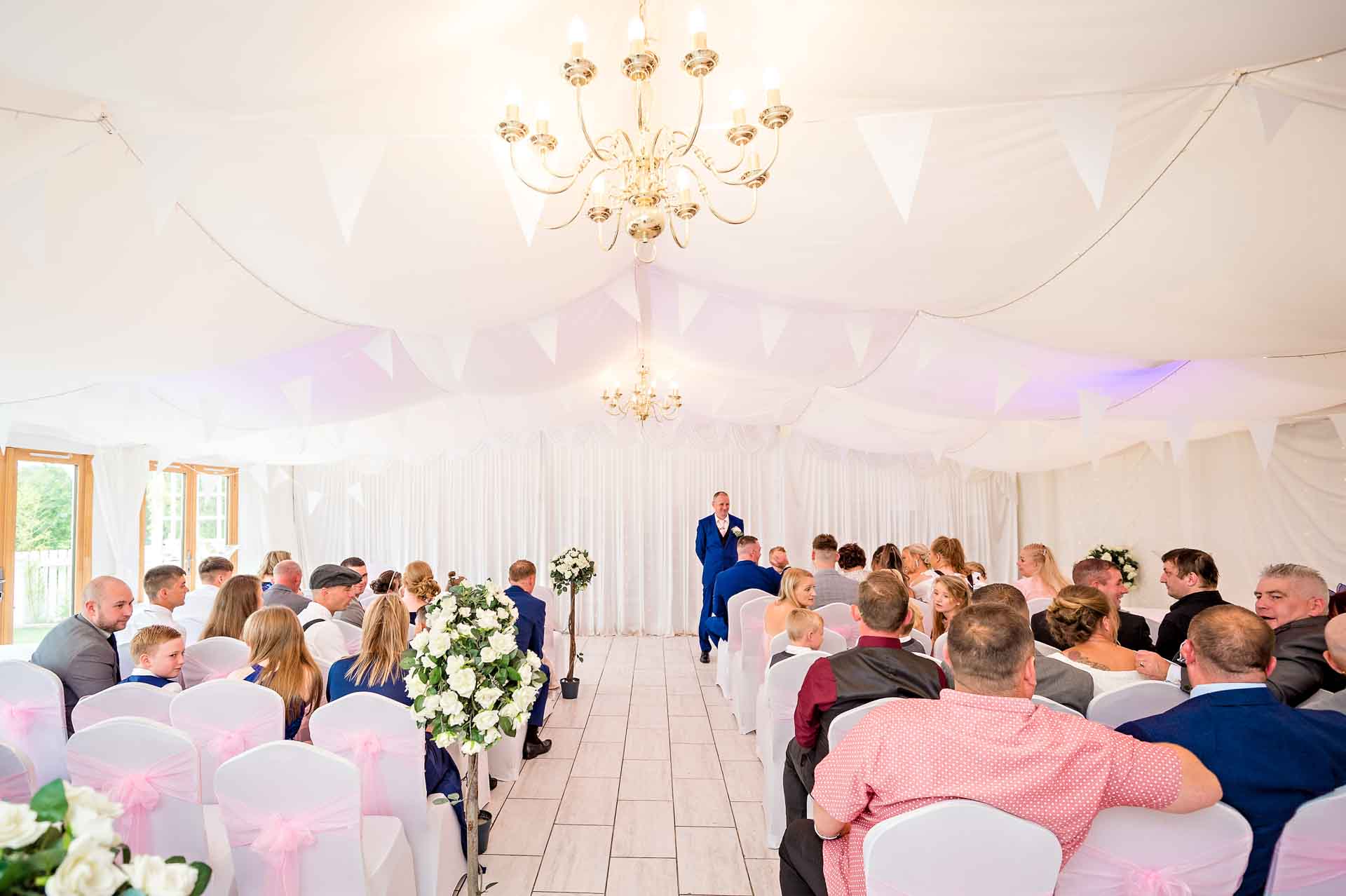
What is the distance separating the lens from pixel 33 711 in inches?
134

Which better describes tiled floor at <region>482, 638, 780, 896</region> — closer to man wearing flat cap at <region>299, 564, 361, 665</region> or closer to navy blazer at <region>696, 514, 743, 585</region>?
man wearing flat cap at <region>299, 564, 361, 665</region>

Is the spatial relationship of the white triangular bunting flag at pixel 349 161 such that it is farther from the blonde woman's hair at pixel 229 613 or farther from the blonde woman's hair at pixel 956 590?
the blonde woman's hair at pixel 956 590

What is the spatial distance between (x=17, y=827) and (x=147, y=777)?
1901 millimetres

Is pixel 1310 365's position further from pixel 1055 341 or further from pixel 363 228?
pixel 363 228

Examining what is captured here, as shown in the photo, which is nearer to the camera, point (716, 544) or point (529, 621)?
point (529, 621)

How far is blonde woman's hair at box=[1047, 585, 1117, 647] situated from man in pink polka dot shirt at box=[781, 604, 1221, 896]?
1486 millimetres

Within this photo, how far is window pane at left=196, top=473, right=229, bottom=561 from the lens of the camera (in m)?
9.67

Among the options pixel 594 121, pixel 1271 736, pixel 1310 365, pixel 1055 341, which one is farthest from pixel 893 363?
pixel 1271 736

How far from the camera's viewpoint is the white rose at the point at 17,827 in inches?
37.2

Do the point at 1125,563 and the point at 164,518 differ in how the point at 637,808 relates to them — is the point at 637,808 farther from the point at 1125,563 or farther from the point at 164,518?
the point at 164,518

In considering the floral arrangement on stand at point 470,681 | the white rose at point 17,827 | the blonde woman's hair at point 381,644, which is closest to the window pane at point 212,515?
the blonde woman's hair at point 381,644

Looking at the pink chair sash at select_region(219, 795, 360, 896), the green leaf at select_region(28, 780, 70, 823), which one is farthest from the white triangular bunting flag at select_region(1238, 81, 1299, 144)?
the pink chair sash at select_region(219, 795, 360, 896)

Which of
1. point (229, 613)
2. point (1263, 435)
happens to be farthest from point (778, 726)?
point (1263, 435)

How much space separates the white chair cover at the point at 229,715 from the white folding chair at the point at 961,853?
253 centimetres
